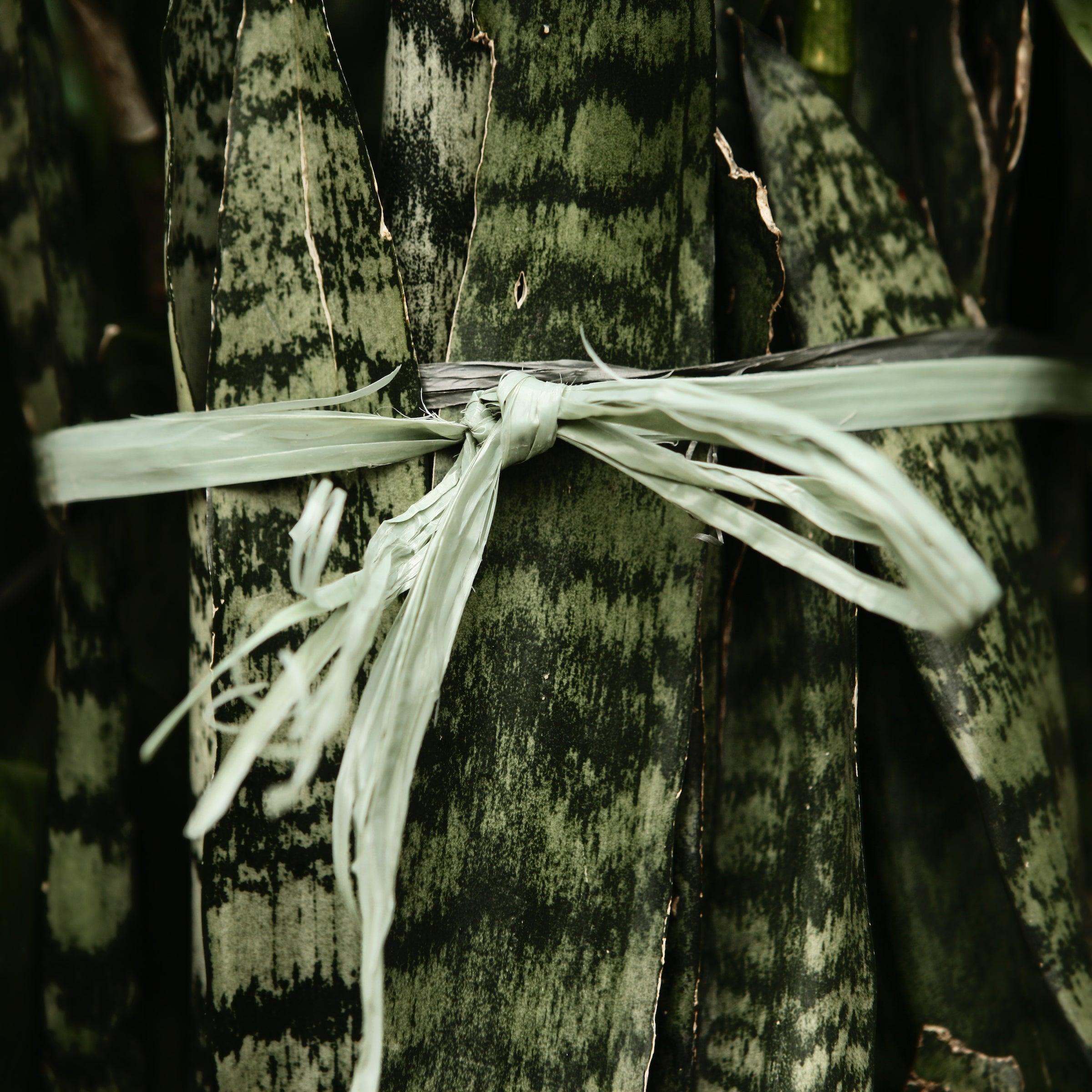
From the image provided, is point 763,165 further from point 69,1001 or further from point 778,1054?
point 69,1001

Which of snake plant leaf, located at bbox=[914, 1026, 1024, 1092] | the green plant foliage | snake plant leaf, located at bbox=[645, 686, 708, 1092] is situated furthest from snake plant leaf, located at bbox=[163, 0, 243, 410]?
snake plant leaf, located at bbox=[914, 1026, 1024, 1092]

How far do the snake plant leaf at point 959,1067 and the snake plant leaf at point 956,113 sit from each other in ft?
1.01

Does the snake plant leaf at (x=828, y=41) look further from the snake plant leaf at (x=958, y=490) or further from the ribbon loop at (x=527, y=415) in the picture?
the ribbon loop at (x=527, y=415)

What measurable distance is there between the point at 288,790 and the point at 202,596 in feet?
0.36

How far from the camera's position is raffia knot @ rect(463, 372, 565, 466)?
0.85 feet

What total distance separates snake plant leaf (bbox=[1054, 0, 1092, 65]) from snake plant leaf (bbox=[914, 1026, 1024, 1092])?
39cm

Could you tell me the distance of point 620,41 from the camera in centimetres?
29

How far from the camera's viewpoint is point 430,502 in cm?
27

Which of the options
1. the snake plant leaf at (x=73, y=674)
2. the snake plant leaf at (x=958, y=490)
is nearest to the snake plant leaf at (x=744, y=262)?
the snake plant leaf at (x=958, y=490)

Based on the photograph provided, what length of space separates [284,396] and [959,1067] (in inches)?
14.4

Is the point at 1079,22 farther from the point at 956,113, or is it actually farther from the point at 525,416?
the point at 525,416

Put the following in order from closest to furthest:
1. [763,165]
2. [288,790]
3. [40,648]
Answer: [288,790]
[763,165]
[40,648]

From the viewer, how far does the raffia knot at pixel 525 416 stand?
0.85 ft

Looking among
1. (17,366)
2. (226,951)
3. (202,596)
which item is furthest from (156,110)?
(226,951)
